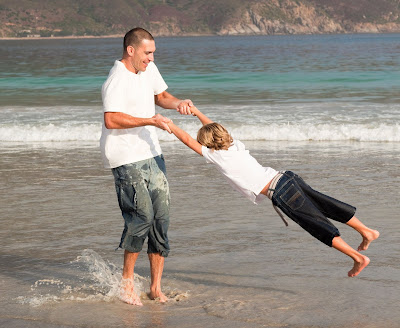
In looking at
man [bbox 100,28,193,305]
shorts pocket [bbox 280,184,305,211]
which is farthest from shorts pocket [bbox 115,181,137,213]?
shorts pocket [bbox 280,184,305,211]

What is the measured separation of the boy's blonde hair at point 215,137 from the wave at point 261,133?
8747mm

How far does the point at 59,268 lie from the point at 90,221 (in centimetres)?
146

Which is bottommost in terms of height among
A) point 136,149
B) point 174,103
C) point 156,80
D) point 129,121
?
point 136,149

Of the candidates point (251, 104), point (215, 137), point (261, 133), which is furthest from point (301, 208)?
point (251, 104)

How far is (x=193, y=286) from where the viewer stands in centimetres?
522

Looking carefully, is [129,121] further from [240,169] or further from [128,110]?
[240,169]

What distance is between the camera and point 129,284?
4922 millimetres

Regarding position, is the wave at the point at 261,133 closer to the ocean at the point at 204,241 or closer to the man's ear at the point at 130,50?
the ocean at the point at 204,241

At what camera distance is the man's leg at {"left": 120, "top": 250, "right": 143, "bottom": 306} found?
4.91 metres

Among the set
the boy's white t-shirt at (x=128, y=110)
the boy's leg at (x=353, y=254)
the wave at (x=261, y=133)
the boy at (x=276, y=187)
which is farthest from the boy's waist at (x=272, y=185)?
the wave at (x=261, y=133)

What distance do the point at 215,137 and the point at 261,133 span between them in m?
9.54

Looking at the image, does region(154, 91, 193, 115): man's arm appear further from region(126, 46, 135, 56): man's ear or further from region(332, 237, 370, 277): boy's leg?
region(332, 237, 370, 277): boy's leg

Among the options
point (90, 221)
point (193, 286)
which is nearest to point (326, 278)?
point (193, 286)

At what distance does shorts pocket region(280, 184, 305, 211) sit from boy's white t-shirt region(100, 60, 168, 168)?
93 centimetres
